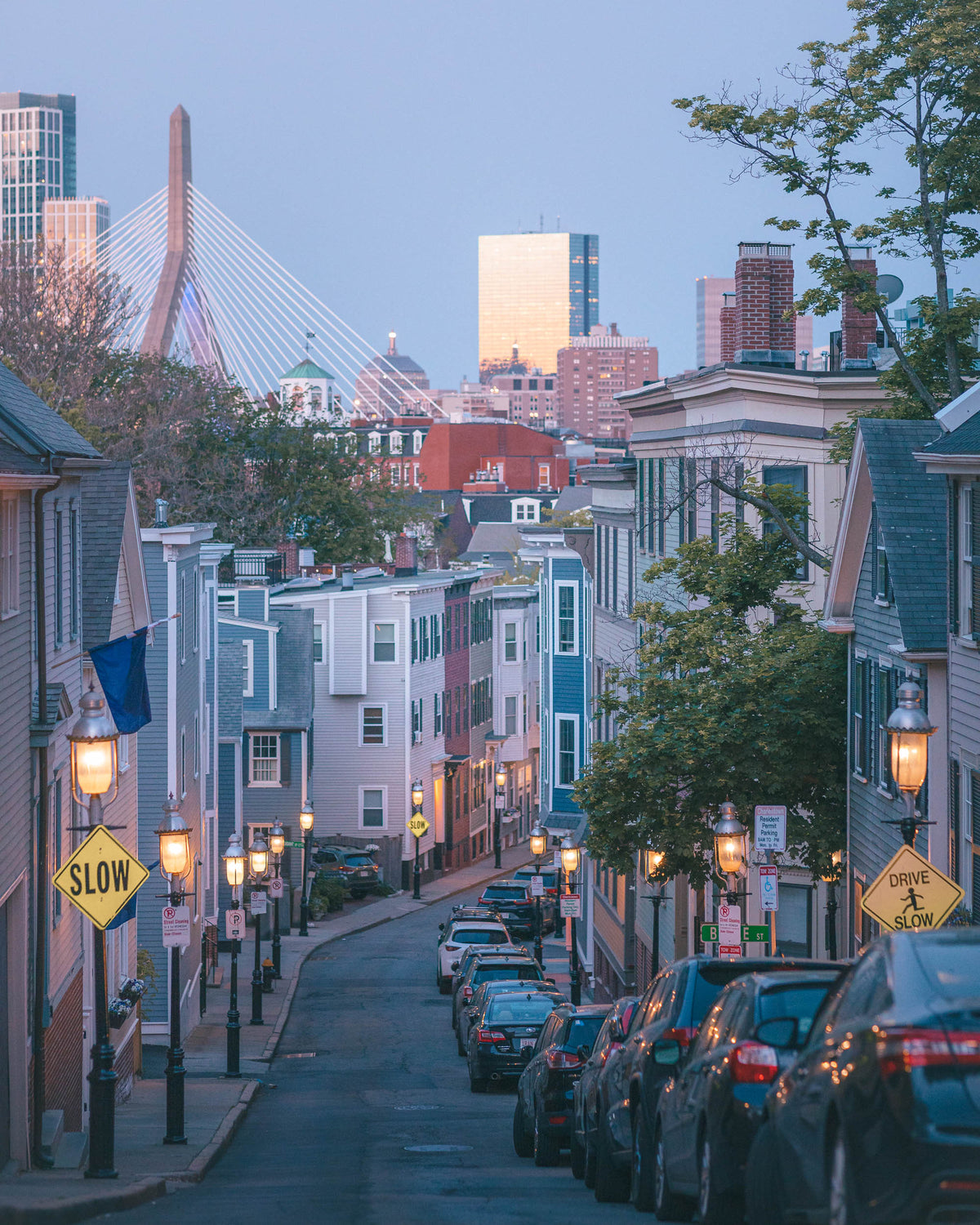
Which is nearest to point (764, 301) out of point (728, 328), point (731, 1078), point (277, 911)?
point (728, 328)

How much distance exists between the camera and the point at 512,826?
3378 inches

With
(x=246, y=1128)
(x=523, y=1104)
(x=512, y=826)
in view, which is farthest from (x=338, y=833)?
(x=523, y=1104)

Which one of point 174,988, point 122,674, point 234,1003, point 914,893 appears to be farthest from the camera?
point 234,1003

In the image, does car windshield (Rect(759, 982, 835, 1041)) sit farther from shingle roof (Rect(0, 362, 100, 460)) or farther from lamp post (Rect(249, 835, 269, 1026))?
lamp post (Rect(249, 835, 269, 1026))

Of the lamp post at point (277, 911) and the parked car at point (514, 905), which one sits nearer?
the lamp post at point (277, 911)

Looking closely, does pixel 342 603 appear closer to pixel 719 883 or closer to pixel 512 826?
pixel 512 826

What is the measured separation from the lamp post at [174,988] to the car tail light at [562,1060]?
4.62 metres

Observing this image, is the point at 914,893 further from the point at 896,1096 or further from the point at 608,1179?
the point at 896,1096

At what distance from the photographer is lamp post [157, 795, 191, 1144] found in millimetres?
20969

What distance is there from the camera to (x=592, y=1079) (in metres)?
16.0

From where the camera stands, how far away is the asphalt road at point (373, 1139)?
14.7 meters

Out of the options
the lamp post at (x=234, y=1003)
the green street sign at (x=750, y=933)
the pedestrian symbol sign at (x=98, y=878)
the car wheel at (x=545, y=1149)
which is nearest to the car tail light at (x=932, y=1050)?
the pedestrian symbol sign at (x=98, y=878)

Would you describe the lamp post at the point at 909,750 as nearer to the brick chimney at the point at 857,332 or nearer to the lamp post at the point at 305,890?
the brick chimney at the point at 857,332

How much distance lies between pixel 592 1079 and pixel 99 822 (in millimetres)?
5172
